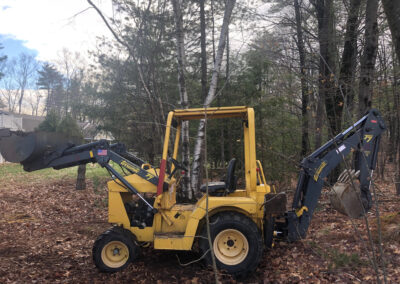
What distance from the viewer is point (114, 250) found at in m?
5.43

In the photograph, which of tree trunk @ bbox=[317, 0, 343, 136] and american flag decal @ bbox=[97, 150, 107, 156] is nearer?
american flag decal @ bbox=[97, 150, 107, 156]

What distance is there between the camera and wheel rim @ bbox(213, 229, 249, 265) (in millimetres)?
5008

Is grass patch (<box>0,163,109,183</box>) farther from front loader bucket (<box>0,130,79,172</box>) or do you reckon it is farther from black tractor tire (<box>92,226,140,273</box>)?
black tractor tire (<box>92,226,140,273</box>)

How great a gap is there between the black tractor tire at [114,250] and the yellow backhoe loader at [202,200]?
16 mm

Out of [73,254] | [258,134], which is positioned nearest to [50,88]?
[258,134]

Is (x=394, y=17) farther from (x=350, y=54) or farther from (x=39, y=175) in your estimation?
(x=39, y=175)

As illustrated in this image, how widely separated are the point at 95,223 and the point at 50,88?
5123cm

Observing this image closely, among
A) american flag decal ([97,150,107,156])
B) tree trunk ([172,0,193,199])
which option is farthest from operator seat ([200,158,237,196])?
tree trunk ([172,0,193,199])

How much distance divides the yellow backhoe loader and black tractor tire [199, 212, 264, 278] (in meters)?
0.01

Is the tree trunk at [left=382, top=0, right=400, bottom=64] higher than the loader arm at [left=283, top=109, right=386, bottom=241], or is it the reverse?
the tree trunk at [left=382, top=0, right=400, bottom=64]

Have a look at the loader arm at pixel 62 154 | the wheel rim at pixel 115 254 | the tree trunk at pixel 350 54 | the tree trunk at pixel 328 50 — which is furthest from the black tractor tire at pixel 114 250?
the tree trunk at pixel 328 50

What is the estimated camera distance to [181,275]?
517 cm

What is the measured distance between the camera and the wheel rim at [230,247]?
16.4 ft

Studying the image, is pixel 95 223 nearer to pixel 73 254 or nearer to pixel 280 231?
pixel 73 254
